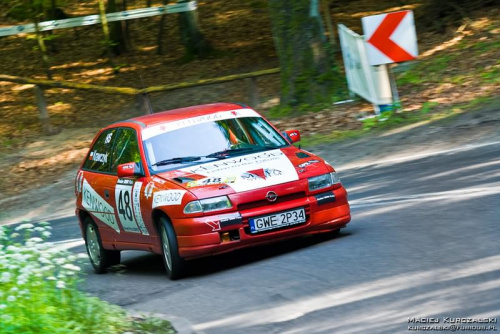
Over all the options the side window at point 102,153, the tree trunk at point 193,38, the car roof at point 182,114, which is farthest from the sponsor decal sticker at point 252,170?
the tree trunk at point 193,38

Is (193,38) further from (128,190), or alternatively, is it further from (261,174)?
(261,174)

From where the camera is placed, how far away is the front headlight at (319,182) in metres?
9.47

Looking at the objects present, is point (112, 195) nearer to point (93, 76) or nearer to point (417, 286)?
point (417, 286)

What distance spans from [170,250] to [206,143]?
1396 mm

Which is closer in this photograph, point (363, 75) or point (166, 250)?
point (166, 250)

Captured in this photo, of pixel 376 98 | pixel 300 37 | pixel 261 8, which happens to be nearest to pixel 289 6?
pixel 300 37

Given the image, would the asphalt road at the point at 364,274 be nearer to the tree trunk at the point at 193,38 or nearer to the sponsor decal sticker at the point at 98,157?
the sponsor decal sticker at the point at 98,157

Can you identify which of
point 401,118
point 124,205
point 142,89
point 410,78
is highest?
point 124,205

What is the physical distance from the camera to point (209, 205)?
358 inches

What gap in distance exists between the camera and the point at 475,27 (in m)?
22.1

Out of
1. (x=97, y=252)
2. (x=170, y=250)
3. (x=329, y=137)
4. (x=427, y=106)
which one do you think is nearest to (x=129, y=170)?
(x=170, y=250)

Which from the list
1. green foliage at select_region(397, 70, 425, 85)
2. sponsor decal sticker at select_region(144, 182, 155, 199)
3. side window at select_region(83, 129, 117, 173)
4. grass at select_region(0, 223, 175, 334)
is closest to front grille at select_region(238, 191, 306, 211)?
sponsor decal sticker at select_region(144, 182, 155, 199)

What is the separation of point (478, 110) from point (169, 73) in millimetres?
13240

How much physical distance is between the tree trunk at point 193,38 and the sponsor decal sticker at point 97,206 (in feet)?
59.9
